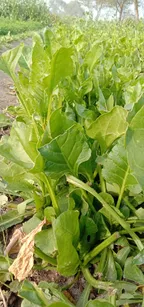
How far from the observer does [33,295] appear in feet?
1.79

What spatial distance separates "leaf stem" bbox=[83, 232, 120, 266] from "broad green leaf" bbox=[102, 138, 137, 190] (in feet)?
0.30

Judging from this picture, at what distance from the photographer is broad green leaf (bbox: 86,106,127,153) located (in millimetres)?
569

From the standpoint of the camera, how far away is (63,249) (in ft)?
1.98

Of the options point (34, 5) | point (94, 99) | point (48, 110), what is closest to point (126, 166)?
point (48, 110)

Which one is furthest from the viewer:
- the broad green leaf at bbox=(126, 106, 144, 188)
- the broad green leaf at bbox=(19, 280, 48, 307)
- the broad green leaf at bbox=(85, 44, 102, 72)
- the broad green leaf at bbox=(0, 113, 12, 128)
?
the broad green leaf at bbox=(0, 113, 12, 128)

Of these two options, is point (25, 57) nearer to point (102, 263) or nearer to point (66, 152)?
point (66, 152)

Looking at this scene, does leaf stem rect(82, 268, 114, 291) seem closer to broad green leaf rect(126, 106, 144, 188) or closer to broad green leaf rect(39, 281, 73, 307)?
broad green leaf rect(39, 281, 73, 307)

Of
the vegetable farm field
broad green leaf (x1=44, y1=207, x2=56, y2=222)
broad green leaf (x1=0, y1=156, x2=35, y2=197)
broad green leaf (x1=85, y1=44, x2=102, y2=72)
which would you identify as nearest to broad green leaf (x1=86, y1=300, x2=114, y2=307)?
the vegetable farm field

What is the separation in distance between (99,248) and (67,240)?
95 mm

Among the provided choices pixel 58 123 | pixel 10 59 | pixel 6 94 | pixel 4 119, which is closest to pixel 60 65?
pixel 58 123

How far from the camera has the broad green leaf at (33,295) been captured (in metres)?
0.54

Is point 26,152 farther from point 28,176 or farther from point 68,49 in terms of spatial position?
point 68,49

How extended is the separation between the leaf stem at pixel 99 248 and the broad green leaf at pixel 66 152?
0.14 meters

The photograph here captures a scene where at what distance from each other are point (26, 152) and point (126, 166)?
21 centimetres
